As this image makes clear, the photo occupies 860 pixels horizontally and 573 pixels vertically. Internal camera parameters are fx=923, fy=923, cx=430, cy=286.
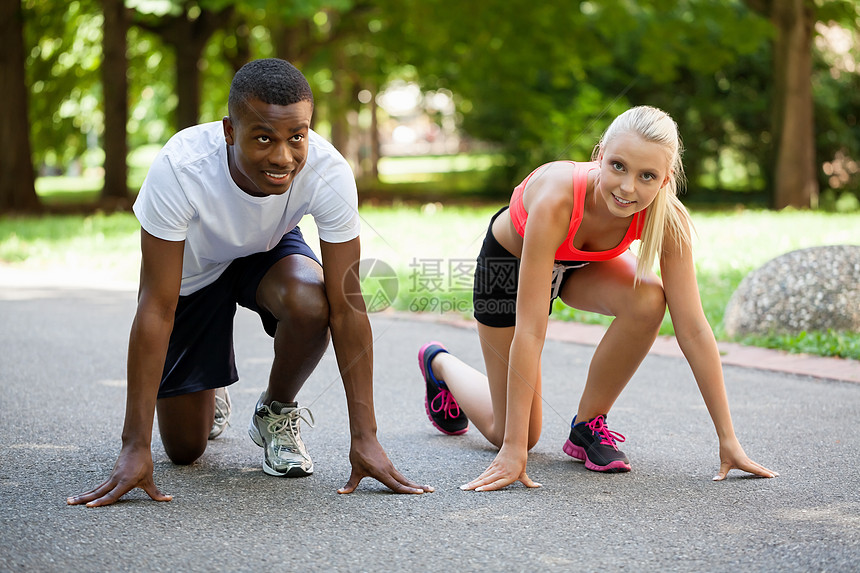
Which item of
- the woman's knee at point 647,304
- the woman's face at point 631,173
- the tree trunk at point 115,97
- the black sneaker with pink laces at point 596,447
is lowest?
the black sneaker with pink laces at point 596,447

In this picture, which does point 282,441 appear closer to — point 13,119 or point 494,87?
point 13,119

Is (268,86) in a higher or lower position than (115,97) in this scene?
lower

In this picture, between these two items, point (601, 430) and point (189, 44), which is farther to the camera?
point (189, 44)

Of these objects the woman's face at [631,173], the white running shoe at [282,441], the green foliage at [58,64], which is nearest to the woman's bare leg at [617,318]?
the woman's face at [631,173]

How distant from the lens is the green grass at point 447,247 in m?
7.37

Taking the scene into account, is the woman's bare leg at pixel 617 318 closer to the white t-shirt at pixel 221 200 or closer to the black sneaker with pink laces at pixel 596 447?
the black sneaker with pink laces at pixel 596 447

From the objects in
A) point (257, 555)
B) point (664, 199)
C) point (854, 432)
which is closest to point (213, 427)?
point (257, 555)

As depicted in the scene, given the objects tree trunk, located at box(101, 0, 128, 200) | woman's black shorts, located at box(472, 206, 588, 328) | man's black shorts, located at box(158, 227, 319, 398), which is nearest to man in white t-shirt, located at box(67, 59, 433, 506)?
man's black shorts, located at box(158, 227, 319, 398)

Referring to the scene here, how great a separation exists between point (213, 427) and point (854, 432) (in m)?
2.86

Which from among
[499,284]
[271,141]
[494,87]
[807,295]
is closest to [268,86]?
[271,141]

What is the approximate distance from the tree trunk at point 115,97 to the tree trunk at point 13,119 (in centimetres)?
139

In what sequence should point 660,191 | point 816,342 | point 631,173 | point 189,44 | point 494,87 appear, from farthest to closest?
point 494,87, point 189,44, point 816,342, point 660,191, point 631,173

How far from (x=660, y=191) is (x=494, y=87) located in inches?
653

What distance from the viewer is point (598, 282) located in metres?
3.63
